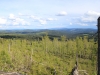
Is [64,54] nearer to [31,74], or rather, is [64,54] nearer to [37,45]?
[37,45]

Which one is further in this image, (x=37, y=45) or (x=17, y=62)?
(x=37, y=45)

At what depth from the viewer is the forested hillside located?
5016cm

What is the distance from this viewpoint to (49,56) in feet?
265

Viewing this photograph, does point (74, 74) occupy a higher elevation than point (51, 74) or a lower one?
higher

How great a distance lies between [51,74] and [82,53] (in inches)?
2335

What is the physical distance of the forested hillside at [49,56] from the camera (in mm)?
50156

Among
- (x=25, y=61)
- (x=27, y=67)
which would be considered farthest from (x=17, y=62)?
(x=27, y=67)

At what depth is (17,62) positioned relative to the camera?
56.3 m

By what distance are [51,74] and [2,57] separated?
1302 cm

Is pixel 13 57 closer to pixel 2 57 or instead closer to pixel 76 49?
pixel 2 57

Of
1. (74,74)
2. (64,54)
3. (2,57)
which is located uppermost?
(74,74)

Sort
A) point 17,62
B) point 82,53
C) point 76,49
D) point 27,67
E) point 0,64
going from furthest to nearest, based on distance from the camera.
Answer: point 82,53, point 76,49, point 17,62, point 27,67, point 0,64

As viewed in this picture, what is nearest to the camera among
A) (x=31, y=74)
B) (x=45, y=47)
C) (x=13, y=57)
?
(x=31, y=74)

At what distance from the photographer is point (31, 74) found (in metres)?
44.7
